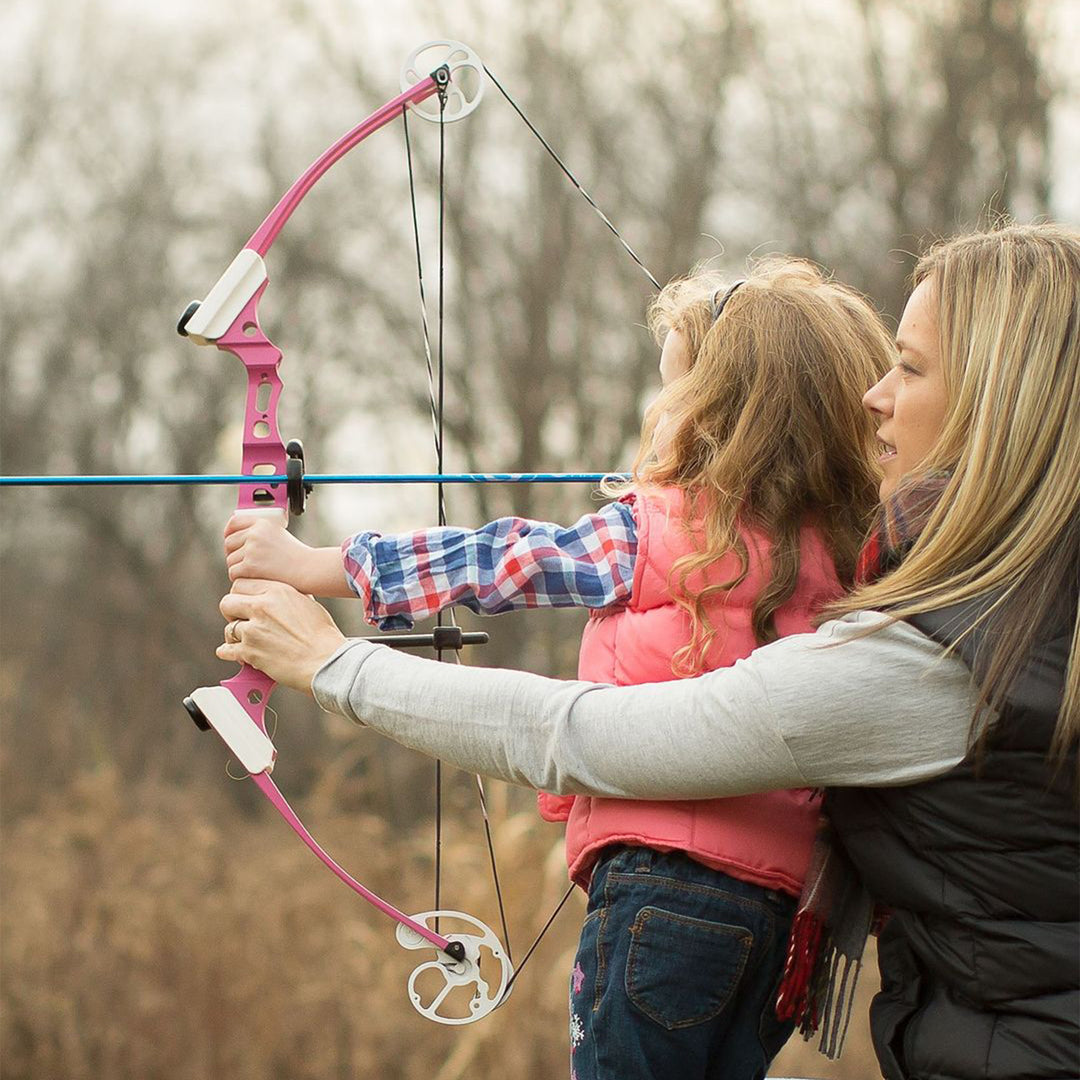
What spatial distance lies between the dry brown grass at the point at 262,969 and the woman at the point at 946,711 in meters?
2.52

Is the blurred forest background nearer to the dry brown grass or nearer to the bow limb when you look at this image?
the dry brown grass

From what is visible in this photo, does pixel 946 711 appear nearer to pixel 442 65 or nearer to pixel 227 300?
pixel 227 300

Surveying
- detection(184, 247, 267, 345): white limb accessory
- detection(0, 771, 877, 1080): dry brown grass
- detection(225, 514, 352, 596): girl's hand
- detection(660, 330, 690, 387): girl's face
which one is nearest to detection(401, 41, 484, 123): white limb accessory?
detection(184, 247, 267, 345): white limb accessory

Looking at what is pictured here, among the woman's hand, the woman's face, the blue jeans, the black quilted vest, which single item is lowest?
the blue jeans

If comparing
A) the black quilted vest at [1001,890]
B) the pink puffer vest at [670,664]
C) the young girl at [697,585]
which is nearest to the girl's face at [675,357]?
the young girl at [697,585]

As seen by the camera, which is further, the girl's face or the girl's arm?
the girl's face

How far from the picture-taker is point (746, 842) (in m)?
1.42

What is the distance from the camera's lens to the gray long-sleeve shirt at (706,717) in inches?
47.8

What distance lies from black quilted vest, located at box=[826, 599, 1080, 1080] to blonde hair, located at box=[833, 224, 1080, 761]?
0.05ft

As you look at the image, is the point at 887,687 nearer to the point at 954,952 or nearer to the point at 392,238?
the point at 954,952

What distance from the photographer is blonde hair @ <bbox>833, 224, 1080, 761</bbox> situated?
3.91 feet

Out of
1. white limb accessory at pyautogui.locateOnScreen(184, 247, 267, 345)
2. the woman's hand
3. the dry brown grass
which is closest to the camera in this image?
the woman's hand

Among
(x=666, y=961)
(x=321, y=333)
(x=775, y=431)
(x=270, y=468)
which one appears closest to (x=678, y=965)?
(x=666, y=961)

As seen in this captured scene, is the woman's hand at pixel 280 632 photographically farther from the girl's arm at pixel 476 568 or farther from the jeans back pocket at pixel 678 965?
the jeans back pocket at pixel 678 965
